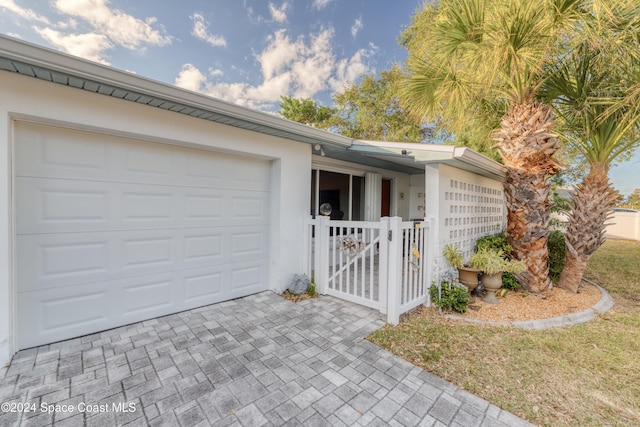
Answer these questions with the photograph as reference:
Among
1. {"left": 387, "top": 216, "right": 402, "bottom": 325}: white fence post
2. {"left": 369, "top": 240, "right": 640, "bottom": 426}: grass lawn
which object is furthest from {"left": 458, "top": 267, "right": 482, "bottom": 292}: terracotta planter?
{"left": 387, "top": 216, "right": 402, "bottom": 325}: white fence post

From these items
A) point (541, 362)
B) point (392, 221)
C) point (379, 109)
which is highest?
point (379, 109)

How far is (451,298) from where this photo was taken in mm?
4180

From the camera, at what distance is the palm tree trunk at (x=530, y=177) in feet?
15.5

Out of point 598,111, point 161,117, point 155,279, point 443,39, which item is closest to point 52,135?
point 161,117

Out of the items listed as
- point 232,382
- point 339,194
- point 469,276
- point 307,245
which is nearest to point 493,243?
point 469,276

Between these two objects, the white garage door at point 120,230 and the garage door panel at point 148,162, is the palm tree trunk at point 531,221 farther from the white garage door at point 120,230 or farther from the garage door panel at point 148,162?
the garage door panel at point 148,162

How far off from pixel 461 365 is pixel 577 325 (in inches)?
103

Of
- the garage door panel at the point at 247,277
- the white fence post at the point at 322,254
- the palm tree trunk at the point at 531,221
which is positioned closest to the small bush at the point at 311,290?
the white fence post at the point at 322,254

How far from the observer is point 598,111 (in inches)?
186

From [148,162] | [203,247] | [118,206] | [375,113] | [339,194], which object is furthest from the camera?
[375,113]

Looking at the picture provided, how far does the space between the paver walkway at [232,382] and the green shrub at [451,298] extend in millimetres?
1386

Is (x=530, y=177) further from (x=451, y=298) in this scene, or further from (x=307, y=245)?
(x=307, y=245)

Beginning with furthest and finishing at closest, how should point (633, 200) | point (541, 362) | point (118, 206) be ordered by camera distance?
point (633, 200), point (118, 206), point (541, 362)

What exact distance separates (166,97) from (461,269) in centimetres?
541
